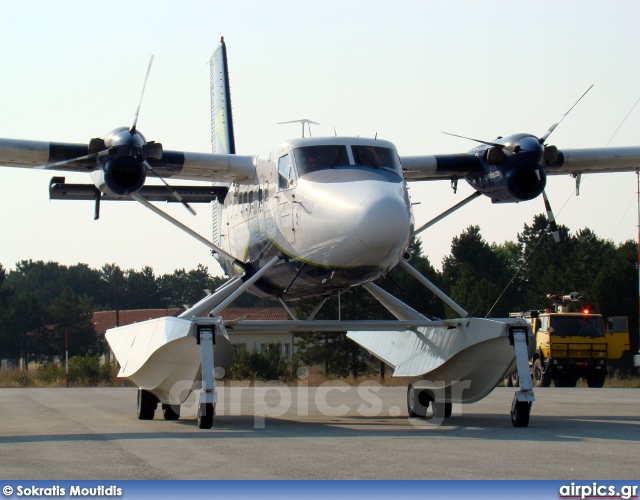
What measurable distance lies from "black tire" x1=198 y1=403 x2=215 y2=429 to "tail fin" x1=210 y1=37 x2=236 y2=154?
8.34 metres

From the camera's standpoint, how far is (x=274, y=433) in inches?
453

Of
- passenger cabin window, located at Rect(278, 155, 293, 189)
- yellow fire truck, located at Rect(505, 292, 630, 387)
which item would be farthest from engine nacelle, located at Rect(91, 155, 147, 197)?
yellow fire truck, located at Rect(505, 292, 630, 387)

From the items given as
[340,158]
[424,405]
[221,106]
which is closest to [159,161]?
[340,158]

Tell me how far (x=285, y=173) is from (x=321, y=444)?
5.06m

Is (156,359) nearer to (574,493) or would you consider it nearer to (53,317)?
(574,493)

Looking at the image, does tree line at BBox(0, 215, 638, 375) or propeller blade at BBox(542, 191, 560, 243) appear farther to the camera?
tree line at BBox(0, 215, 638, 375)

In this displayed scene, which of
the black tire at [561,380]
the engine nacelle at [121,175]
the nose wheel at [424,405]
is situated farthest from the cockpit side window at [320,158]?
the black tire at [561,380]

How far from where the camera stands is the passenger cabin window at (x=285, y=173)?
13781mm

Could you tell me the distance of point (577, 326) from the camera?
31547 mm

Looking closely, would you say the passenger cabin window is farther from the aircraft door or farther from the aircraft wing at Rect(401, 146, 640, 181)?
the aircraft wing at Rect(401, 146, 640, 181)

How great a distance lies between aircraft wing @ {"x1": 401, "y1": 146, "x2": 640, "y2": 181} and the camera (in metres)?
16.1

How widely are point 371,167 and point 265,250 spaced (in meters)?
2.48

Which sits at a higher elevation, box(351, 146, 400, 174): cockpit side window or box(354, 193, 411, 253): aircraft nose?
box(351, 146, 400, 174): cockpit side window

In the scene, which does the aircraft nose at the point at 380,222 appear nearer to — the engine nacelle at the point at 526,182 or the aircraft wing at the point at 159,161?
the engine nacelle at the point at 526,182
